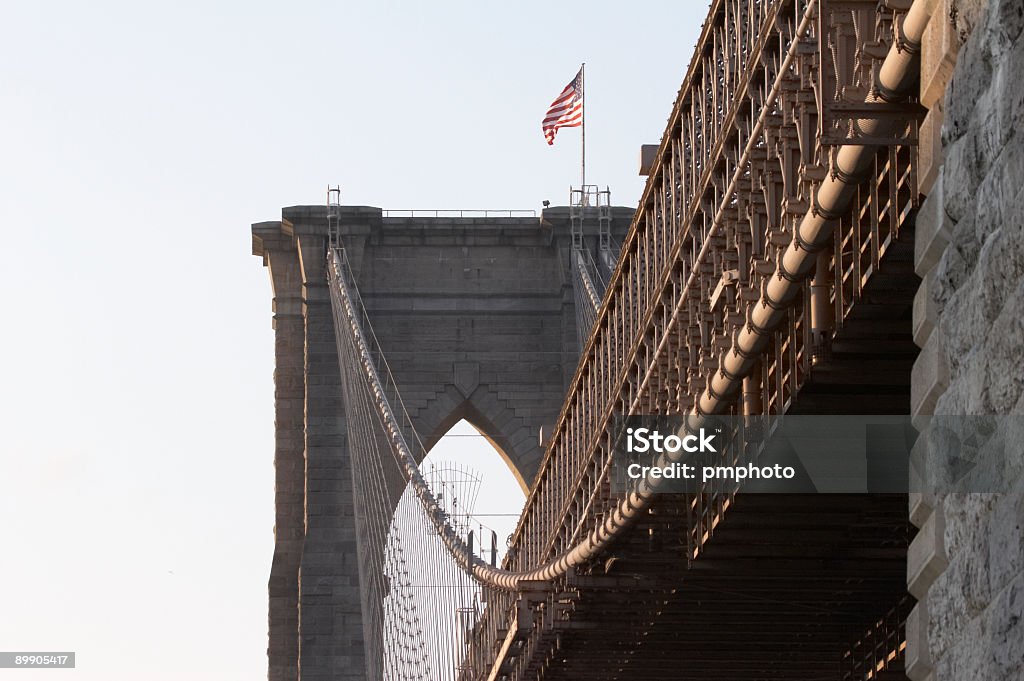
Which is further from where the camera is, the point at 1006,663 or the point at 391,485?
the point at 391,485

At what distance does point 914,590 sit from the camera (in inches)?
356

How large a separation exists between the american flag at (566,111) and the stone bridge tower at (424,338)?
3842 mm

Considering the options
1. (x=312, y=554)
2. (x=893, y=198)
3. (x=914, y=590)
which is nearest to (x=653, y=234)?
(x=893, y=198)

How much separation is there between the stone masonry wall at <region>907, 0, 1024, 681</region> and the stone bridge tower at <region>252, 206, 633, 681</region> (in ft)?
152

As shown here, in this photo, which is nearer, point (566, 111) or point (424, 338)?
A: point (566, 111)

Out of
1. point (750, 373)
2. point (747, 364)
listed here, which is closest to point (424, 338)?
point (750, 373)

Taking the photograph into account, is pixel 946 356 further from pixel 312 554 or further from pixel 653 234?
pixel 312 554

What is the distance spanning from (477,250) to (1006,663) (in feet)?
162

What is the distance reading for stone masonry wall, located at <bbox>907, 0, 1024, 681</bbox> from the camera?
26.1 feet

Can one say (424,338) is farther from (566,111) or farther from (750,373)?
(750,373)

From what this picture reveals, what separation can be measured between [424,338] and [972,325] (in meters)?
48.9

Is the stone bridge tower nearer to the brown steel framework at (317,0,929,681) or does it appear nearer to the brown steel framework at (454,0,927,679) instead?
the brown steel framework at (317,0,929,681)

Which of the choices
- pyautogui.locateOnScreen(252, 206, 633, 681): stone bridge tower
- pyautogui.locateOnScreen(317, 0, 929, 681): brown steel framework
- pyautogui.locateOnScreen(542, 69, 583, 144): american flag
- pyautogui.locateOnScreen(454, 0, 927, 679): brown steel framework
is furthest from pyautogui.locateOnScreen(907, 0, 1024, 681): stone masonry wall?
pyautogui.locateOnScreen(252, 206, 633, 681): stone bridge tower

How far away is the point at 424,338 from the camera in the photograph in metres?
57.3
